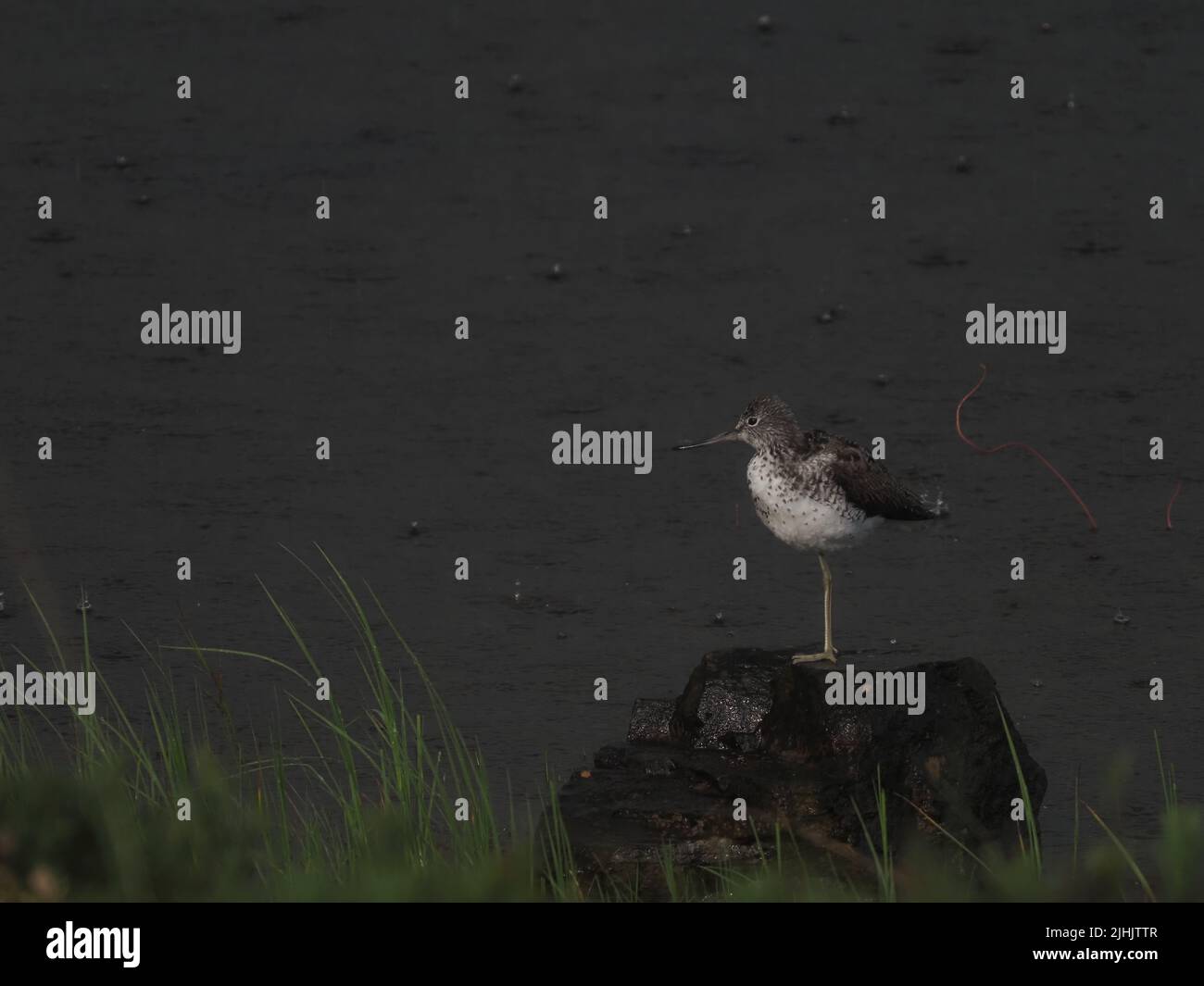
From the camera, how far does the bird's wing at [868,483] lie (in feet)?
18.6

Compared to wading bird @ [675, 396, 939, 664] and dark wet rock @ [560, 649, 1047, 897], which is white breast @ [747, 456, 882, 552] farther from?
dark wet rock @ [560, 649, 1047, 897]

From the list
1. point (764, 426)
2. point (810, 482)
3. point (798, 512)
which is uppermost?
point (764, 426)

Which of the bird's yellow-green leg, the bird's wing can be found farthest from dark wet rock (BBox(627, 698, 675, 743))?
the bird's wing

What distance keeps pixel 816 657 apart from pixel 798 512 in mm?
622

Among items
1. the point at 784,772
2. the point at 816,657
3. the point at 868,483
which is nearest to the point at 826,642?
the point at 816,657

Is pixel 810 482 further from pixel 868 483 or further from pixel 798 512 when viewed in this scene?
pixel 868 483

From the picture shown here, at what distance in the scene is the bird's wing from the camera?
5.68m

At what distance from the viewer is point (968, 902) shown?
233cm

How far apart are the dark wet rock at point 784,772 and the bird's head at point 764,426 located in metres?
0.87

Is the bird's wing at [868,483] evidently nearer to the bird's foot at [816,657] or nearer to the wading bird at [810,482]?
the wading bird at [810,482]

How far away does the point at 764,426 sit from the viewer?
5.71 m
